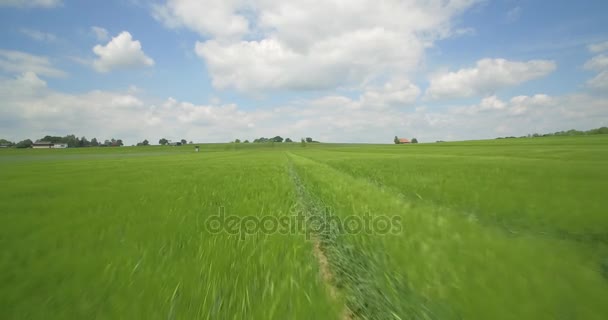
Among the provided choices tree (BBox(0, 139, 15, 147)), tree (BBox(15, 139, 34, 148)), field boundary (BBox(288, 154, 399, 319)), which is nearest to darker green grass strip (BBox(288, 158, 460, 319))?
field boundary (BBox(288, 154, 399, 319))

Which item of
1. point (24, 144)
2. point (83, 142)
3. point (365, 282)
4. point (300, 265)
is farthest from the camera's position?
point (83, 142)

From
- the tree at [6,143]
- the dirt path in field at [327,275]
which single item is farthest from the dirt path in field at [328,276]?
the tree at [6,143]

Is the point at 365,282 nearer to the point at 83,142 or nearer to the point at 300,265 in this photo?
the point at 300,265

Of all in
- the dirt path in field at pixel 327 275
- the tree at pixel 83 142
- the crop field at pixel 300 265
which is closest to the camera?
the crop field at pixel 300 265

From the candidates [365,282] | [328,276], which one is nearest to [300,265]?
[328,276]

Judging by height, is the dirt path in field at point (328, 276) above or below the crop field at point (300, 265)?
below

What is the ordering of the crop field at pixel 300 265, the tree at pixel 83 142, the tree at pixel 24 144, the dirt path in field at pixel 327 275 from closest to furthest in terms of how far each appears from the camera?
the crop field at pixel 300 265 < the dirt path in field at pixel 327 275 < the tree at pixel 24 144 < the tree at pixel 83 142

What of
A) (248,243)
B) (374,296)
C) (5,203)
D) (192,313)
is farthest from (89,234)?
(5,203)

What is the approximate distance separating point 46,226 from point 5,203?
4.03 m

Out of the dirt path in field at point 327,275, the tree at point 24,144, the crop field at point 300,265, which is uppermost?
the tree at point 24,144

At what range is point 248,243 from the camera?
10.4 feet

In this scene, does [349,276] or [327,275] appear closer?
[349,276]

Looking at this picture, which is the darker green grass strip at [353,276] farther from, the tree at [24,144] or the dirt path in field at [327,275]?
the tree at [24,144]

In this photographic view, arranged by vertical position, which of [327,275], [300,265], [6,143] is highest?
[6,143]
